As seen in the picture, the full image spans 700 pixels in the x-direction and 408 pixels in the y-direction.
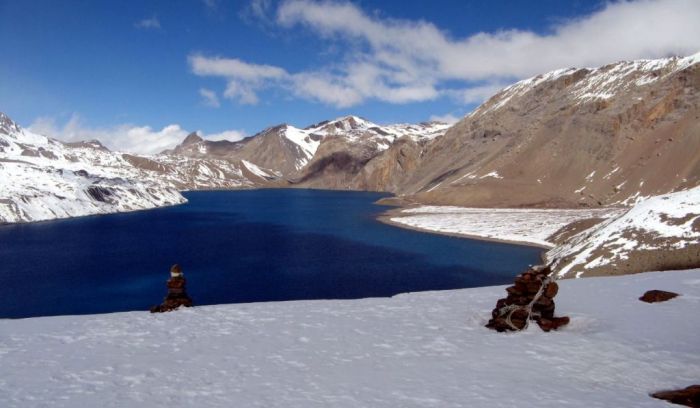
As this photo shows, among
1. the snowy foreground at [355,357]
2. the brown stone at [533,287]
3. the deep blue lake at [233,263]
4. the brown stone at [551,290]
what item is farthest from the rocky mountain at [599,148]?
the snowy foreground at [355,357]

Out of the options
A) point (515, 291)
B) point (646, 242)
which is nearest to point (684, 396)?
point (515, 291)

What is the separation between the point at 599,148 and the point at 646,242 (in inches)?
3957

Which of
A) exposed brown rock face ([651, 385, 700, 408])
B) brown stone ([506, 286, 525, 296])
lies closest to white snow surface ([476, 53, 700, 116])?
A: brown stone ([506, 286, 525, 296])

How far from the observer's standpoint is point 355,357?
458 inches

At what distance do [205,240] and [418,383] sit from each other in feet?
258

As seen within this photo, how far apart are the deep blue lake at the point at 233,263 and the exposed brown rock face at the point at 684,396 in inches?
1374

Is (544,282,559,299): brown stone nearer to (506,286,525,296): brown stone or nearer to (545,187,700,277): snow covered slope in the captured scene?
(506,286,525,296): brown stone

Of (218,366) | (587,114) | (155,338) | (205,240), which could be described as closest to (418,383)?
(218,366)

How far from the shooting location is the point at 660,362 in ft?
34.3

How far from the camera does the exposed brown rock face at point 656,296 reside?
15.5 m

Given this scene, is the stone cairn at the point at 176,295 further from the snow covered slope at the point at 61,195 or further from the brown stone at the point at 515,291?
the snow covered slope at the point at 61,195

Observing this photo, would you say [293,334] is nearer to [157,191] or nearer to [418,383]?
[418,383]

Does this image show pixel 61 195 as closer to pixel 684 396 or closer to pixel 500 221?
pixel 500 221

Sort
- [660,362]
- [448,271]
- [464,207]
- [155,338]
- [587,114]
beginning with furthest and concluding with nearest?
[587,114] → [464,207] → [448,271] → [155,338] → [660,362]
